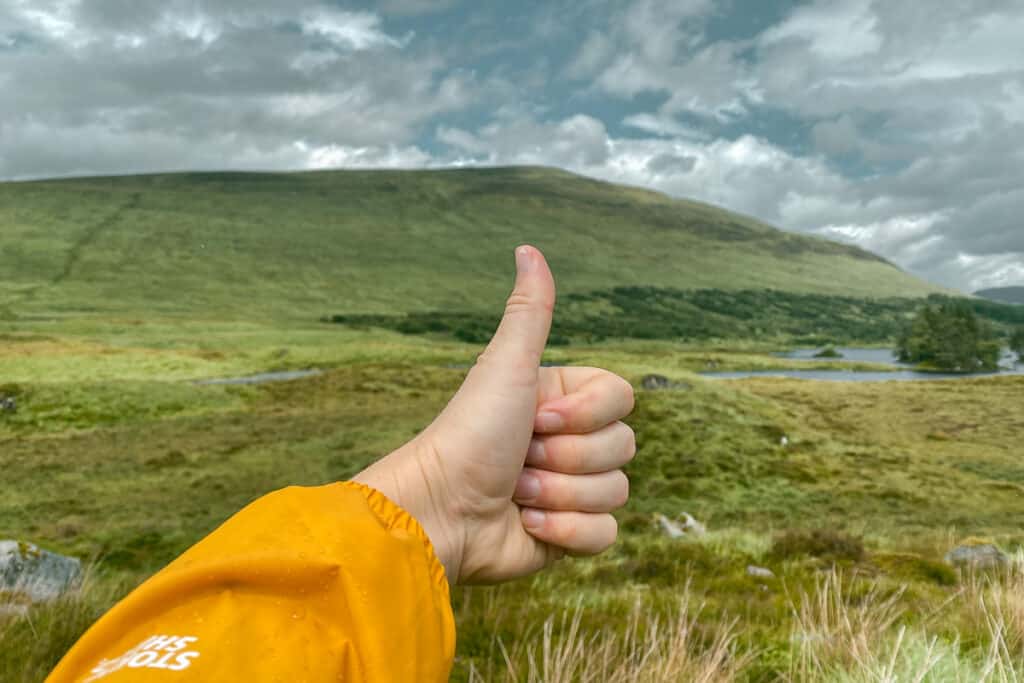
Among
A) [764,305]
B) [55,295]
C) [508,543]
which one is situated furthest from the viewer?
[764,305]

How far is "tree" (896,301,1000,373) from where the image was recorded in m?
12.1

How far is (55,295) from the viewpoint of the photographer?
65.9 meters

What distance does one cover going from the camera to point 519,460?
8.20 ft

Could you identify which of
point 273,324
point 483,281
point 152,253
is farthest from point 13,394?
point 483,281

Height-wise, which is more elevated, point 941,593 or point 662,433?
point 941,593

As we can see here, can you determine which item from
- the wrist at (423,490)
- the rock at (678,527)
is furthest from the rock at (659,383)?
the wrist at (423,490)

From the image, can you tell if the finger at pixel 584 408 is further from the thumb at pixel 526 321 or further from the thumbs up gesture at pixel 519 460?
the thumb at pixel 526 321

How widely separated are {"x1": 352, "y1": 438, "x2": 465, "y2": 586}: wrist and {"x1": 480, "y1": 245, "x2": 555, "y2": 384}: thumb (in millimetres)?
468

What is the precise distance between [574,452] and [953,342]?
14.0 metres

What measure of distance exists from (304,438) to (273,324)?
2540 inches

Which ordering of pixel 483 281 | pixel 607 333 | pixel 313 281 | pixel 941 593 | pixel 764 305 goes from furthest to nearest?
pixel 764 305 → pixel 483 281 → pixel 313 281 → pixel 607 333 → pixel 941 593

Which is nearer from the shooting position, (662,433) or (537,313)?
(537,313)

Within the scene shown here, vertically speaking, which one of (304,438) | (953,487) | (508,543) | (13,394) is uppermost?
(508,543)

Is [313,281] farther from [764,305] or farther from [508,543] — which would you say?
[508,543]
